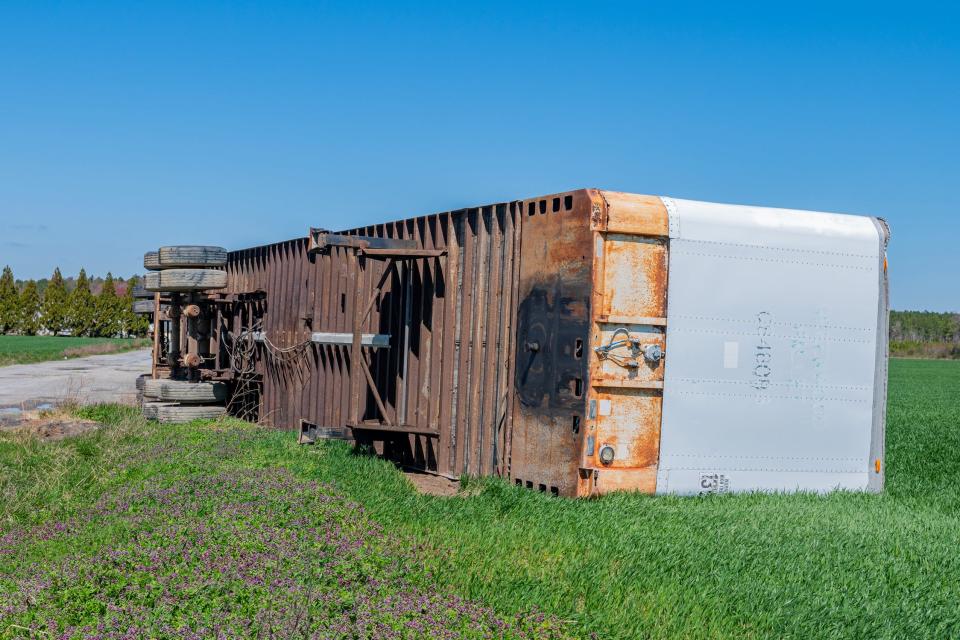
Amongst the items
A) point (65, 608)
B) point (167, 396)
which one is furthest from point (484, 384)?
point (167, 396)

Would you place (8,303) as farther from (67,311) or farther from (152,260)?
(152,260)

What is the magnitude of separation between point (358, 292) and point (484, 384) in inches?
107

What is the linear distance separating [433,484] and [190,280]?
7.37 metres

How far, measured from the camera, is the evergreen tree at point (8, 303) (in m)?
83.1

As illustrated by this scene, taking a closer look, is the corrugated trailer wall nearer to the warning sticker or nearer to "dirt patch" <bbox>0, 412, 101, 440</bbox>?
the warning sticker

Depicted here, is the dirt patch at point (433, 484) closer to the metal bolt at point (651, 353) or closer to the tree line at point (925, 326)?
the metal bolt at point (651, 353)

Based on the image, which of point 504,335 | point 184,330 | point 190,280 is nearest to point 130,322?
point 184,330

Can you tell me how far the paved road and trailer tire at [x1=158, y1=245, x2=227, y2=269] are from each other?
3.25 meters

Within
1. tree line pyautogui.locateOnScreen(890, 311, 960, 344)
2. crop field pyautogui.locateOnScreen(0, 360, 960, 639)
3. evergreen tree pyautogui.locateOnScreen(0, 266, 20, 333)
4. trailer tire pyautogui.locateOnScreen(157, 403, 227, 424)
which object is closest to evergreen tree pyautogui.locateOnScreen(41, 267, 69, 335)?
evergreen tree pyautogui.locateOnScreen(0, 266, 20, 333)

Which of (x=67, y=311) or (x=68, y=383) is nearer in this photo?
(x=68, y=383)

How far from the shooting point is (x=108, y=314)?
8288cm

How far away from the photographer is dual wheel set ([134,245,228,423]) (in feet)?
51.6

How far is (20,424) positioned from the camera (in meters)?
14.6

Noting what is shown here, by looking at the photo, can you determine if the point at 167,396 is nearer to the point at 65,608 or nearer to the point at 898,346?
the point at 65,608
